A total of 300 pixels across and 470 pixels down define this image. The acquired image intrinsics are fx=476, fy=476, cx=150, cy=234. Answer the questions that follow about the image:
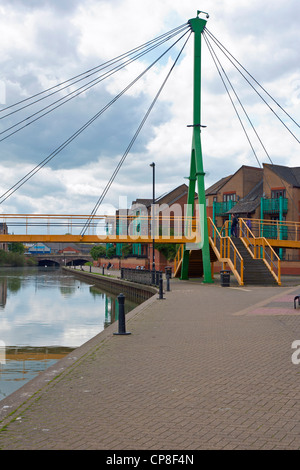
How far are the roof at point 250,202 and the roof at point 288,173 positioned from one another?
3.11 metres

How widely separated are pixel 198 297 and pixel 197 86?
1454 cm

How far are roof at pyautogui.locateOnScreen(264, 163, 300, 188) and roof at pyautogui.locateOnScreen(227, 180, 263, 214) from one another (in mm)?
3108

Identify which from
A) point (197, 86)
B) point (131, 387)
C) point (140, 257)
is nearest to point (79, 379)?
point (131, 387)

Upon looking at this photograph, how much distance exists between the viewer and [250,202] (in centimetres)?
4556

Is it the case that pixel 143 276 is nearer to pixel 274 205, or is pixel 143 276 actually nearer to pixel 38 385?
pixel 274 205

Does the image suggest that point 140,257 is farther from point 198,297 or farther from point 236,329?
point 236,329

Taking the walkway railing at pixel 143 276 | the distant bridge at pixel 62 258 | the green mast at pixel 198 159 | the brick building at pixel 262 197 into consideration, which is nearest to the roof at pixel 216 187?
the brick building at pixel 262 197

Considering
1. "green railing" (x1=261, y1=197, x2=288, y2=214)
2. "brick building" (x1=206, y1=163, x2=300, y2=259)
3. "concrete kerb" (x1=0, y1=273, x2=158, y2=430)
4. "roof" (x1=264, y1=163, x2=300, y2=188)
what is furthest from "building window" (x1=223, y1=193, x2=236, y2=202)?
"concrete kerb" (x1=0, y1=273, x2=158, y2=430)

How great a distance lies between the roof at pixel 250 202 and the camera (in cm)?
4450

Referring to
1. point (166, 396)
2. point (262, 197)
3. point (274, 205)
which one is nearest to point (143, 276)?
point (274, 205)

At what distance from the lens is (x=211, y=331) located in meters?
9.66

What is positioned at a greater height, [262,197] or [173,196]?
[173,196]

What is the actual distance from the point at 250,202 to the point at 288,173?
439 centimetres

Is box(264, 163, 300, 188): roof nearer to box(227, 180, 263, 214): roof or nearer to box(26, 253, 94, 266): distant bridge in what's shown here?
box(227, 180, 263, 214): roof
